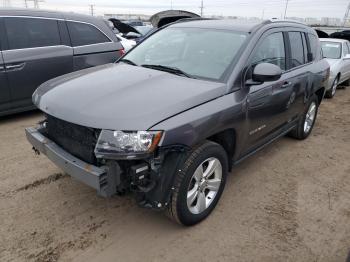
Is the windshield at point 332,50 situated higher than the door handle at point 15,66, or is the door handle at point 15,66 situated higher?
the door handle at point 15,66

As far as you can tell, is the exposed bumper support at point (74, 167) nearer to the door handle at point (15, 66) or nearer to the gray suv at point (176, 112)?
the gray suv at point (176, 112)

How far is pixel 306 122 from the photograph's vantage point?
5113 millimetres

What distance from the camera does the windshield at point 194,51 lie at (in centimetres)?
314

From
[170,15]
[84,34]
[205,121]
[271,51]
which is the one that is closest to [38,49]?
[84,34]

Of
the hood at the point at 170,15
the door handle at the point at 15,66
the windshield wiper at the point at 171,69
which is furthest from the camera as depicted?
the hood at the point at 170,15

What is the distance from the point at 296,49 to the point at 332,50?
571cm

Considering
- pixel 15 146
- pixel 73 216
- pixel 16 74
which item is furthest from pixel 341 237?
pixel 16 74

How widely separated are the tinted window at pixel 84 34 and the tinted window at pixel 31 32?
30cm

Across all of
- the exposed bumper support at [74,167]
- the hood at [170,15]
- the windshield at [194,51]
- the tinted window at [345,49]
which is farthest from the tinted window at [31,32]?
the tinted window at [345,49]

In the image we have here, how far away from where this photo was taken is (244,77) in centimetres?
309

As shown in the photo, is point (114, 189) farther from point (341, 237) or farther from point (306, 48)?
point (306, 48)

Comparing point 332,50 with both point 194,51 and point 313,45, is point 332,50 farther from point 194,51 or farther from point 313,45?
point 194,51

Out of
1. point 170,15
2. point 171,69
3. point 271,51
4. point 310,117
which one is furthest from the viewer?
point 170,15

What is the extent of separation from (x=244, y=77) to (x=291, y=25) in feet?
5.52
